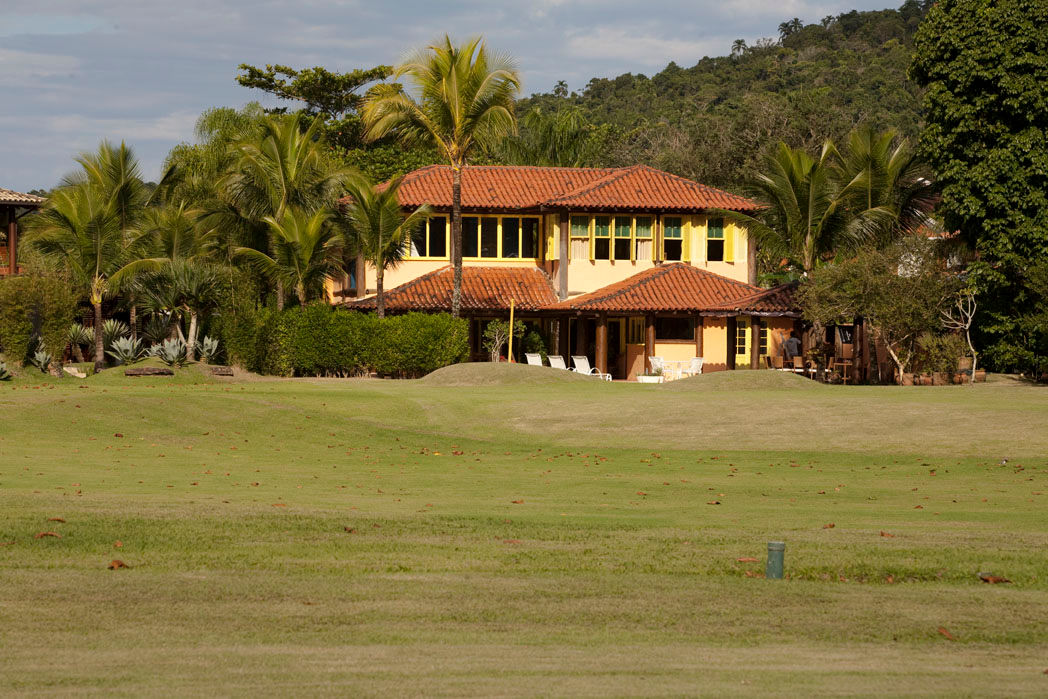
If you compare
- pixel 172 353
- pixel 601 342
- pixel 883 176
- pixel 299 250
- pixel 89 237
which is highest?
pixel 883 176

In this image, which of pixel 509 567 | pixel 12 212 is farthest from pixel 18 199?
pixel 509 567

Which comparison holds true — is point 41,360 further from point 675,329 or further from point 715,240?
point 715,240

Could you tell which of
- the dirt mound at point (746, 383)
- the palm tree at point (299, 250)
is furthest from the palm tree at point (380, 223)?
the dirt mound at point (746, 383)

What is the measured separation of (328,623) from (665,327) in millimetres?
40686

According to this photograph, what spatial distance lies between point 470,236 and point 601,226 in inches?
199

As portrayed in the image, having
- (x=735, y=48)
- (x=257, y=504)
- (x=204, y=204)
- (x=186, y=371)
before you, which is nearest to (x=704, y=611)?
(x=257, y=504)

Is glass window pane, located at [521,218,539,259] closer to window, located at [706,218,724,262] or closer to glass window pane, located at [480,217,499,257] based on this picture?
glass window pane, located at [480,217,499,257]

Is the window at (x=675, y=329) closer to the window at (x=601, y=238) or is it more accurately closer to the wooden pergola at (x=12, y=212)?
the window at (x=601, y=238)

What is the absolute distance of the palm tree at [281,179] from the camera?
4600cm

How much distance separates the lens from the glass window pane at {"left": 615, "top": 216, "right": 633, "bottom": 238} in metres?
48.9

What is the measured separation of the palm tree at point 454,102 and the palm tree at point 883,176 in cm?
1186

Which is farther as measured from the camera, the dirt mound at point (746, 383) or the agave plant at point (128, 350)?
the agave plant at point (128, 350)

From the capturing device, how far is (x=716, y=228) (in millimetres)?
49656

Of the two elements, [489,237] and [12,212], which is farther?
[489,237]
